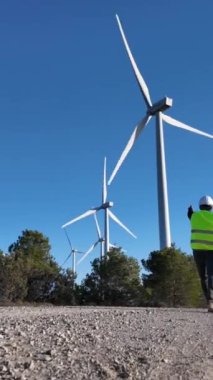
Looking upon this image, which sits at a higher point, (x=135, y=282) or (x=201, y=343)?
(x=135, y=282)

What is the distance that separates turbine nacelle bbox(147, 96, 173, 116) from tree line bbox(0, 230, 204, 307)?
11757 millimetres

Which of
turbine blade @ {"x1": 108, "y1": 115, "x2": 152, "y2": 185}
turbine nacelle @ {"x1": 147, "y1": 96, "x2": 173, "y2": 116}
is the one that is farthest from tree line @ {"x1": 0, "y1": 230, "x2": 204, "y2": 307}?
turbine nacelle @ {"x1": 147, "y1": 96, "x2": 173, "y2": 116}

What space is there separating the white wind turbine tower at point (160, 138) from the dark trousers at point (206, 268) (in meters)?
23.8

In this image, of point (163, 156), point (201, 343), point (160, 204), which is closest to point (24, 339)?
point (201, 343)

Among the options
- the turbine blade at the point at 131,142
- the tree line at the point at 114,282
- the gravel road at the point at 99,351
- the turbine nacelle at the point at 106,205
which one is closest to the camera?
the gravel road at the point at 99,351

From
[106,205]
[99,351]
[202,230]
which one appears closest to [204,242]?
[202,230]

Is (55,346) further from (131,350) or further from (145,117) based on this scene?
(145,117)

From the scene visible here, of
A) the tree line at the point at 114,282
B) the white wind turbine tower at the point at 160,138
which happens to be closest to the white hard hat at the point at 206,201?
the tree line at the point at 114,282

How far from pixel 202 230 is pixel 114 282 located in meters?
29.1

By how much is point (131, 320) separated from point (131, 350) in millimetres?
2338

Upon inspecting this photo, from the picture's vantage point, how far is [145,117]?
42469 millimetres

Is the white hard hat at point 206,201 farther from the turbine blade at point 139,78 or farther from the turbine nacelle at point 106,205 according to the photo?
the turbine nacelle at point 106,205

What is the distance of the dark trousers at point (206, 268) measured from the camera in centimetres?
1018

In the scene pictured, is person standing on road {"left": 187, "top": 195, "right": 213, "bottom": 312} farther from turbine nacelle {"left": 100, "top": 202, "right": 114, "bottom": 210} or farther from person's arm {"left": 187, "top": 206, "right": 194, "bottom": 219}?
turbine nacelle {"left": 100, "top": 202, "right": 114, "bottom": 210}
